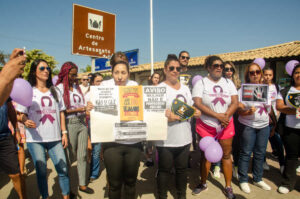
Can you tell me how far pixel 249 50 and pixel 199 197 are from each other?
57.2ft

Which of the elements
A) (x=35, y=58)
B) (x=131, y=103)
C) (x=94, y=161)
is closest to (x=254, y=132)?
(x=131, y=103)

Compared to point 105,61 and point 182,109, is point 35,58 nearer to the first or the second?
point 105,61

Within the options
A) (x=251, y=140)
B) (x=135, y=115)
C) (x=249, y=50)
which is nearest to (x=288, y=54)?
(x=249, y=50)

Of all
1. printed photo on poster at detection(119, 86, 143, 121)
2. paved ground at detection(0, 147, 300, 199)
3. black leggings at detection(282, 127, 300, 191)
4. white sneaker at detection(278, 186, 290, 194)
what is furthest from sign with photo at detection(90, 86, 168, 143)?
white sneaker at detection(278, 186, 290, 194)

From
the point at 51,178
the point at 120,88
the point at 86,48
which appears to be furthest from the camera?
the point at 86,48

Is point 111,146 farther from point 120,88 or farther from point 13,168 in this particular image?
point 13,168

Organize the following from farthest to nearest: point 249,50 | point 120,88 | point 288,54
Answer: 1. point 249,50
2. point 288,54
3. point 120,88

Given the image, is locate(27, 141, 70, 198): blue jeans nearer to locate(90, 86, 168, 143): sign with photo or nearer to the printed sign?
locate(90, 86, 168, 143): sign with photo

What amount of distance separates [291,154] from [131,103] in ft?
9.55

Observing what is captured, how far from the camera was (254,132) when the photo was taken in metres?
3.21

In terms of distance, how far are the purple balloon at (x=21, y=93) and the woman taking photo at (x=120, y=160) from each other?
2.51ft

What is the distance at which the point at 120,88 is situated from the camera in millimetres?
2184

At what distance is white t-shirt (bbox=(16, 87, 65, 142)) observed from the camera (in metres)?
2.47

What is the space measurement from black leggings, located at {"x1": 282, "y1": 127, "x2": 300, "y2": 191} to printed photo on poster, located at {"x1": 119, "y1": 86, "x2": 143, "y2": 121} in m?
2.64
